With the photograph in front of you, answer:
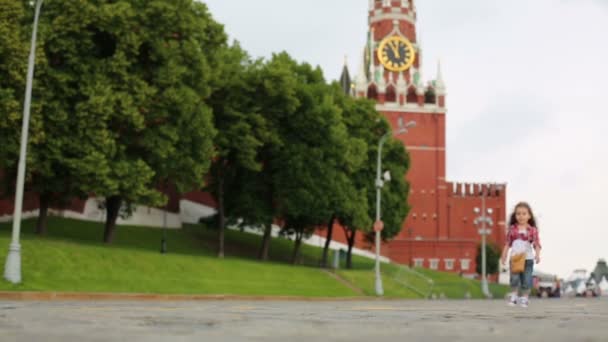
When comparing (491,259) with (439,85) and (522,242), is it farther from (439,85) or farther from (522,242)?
(522,242)

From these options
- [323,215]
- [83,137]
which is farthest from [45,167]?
[323,215]

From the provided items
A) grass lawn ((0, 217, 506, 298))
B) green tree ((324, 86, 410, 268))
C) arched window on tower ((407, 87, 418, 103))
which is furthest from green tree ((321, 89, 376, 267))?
arched window on tower ((407, 87, 418, 103))

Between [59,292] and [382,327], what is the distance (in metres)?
15.5

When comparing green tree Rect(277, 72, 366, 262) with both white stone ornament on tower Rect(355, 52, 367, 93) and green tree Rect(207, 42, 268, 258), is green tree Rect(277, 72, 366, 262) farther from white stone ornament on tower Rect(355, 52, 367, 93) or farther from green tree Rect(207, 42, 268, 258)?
white stone ornament on tower Rect(355, 52, 367, 93)

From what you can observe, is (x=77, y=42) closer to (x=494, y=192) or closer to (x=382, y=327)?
(x=382, y=327)

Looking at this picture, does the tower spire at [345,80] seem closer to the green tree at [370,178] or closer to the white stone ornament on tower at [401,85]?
the white stone ornament on tower at [401,85]

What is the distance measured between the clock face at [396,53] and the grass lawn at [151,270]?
48691mm

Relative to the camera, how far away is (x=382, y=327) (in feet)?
29.1

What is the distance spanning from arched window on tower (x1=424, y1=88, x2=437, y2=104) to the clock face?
4.17 meters

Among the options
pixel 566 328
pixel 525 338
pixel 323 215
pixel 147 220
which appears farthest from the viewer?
pixel 147 220

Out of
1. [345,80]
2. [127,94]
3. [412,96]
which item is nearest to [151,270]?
[127,94]

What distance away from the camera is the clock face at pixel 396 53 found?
101750mm

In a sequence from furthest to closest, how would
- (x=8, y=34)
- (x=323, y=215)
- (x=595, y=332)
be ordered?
1. (x=323, y=215)
2. (x=8, y=34)
3. (x=595, y=332)

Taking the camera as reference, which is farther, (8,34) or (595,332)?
(8,34)
